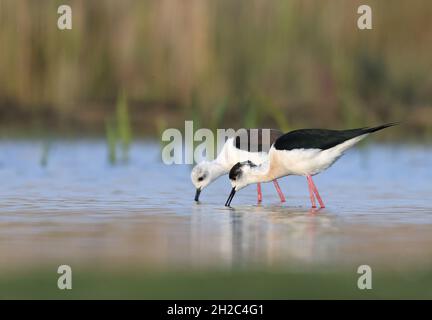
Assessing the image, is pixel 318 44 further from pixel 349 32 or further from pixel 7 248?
pixel 7 248

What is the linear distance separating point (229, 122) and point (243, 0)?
1872 millimetres

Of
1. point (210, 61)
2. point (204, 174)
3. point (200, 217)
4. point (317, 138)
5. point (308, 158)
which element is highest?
point (210, 61)

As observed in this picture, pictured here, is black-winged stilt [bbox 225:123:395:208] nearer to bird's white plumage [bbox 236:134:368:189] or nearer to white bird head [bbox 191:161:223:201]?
bird's white plumage [bbox 236:134:368:189]

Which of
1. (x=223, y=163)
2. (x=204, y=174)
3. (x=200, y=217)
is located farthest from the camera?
(x=223, y=163)

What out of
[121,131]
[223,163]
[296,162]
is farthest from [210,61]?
[296,162]

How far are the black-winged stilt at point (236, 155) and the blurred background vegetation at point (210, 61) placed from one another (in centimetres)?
419

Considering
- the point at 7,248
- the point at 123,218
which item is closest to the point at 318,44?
the point at 123,218

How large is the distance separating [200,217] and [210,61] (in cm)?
679

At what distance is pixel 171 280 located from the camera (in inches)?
265

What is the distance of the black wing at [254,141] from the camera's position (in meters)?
11.2

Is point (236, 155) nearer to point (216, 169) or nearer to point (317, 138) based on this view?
point (216, 169)

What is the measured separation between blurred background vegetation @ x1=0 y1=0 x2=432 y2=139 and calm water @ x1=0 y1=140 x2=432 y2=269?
1.84m

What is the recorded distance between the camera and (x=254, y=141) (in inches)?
445

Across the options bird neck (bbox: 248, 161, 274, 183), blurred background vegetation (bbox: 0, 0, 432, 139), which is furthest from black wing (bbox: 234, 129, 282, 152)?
blurred background vegetation (bbox: 0, 0, 432, 139)
